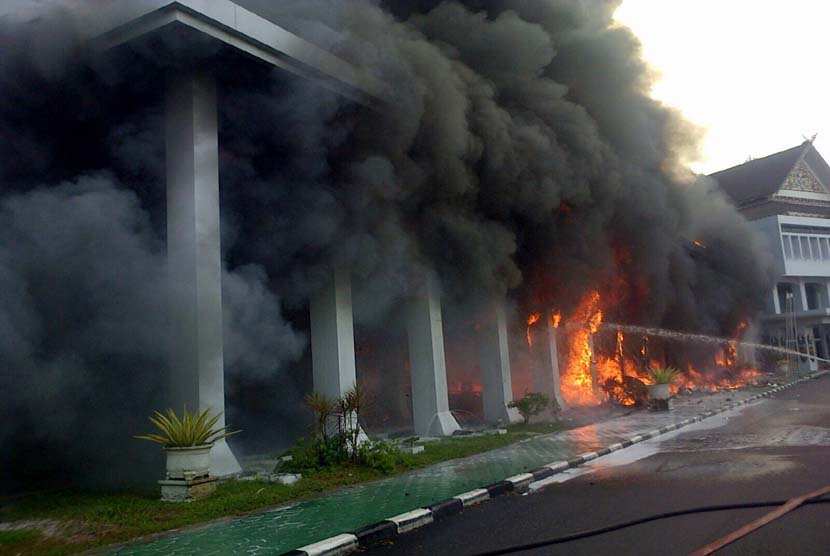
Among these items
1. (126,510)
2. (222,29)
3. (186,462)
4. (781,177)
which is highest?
(781,177)

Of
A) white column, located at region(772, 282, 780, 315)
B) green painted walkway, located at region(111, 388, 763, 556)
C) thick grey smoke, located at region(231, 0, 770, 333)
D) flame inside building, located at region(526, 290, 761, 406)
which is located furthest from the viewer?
white column, located at region(772, 282, 780, 315)

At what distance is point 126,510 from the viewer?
22.9 feet

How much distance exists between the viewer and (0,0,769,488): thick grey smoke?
864 cm

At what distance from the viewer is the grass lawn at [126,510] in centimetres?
588

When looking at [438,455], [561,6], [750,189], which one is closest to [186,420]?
[438,455]

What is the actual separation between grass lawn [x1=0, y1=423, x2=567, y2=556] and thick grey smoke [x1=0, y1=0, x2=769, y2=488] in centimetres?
148

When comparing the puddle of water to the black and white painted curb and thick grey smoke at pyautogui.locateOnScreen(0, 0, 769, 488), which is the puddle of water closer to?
the black and white painted curb

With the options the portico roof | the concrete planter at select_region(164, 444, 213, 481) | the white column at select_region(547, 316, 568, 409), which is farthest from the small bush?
the white column at select_region(547, 316, 568, 409)

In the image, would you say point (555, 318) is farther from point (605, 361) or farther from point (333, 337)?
point (333, 337)

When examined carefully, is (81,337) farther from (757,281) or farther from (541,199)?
(757,281)

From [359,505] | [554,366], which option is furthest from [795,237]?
[359,505]

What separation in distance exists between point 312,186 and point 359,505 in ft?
19.5

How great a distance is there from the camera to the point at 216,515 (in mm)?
6551

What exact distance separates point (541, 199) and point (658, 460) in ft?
25.1
